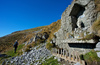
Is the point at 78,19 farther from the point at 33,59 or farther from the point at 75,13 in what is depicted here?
the point at 33,59

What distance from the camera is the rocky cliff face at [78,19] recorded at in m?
4.61

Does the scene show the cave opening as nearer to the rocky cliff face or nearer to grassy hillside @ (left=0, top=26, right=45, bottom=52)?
the rocky cliff face

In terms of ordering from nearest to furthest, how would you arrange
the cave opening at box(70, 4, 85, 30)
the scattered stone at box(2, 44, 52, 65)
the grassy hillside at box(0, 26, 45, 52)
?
the scattered stone at box(2, 44, 52, 65)
the cave opening at box(70, 4, 85, 30)
the grassy hillside at box(0, 26, 45, 52)

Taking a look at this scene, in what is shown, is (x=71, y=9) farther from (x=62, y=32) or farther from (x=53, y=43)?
(x=53, y=43)

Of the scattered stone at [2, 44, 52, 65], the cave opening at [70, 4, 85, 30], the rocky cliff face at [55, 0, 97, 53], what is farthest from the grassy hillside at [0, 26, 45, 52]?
the cave opening at [70, 4, 85, 30]

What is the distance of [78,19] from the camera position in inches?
239

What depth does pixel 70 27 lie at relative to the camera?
5.96m

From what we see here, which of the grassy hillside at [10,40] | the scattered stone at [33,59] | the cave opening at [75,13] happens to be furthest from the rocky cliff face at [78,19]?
the grassy hillside at [10,40]

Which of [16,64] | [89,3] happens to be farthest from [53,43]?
[89,3]

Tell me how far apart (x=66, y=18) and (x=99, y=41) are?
3928 millimetres

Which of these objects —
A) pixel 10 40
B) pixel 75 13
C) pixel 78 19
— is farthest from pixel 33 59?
pixel 10 40

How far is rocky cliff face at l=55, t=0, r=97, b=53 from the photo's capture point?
4607 millimetres

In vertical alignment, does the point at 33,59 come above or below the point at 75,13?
below

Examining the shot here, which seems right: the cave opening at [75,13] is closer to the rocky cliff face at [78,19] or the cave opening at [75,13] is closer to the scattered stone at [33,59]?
the rocky cliff face at [78,19]
